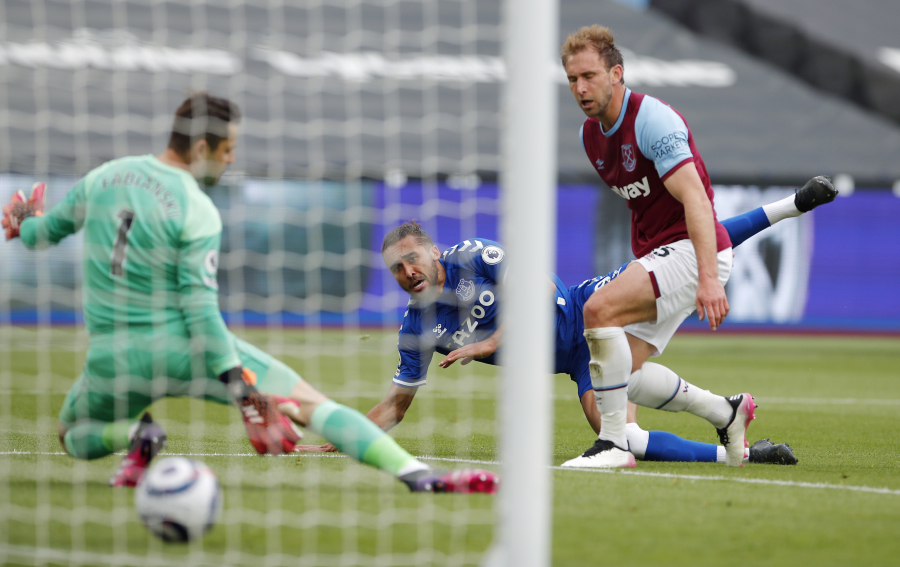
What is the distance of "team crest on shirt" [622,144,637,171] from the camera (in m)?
4.29

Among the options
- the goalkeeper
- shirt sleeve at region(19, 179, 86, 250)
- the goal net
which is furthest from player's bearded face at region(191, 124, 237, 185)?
the goal net

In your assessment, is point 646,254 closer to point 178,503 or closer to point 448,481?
point 448,481

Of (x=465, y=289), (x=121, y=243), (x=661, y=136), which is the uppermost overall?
(x=661, y=136)

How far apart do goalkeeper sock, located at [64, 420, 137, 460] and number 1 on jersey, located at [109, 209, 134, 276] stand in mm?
669

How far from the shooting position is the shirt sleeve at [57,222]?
11.5 ft

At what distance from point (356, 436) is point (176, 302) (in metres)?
0.83

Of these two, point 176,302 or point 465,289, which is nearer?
point 176,302

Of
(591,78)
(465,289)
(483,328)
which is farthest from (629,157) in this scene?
(483,328)

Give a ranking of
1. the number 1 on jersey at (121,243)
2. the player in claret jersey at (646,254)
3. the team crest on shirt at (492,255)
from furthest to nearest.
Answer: the team crest on shirt at (492,255), the player in claret jersey at (646,254), the number 1 on jersey at (121,243)

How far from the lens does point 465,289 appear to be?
15.8 feet

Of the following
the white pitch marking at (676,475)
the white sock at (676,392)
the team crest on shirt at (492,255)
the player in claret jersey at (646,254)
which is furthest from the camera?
the team crest on shirt at (492,255)

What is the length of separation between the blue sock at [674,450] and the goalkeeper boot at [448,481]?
1.40 m

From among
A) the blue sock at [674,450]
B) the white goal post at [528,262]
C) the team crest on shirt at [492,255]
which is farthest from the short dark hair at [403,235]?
the white goal post at [528,262]

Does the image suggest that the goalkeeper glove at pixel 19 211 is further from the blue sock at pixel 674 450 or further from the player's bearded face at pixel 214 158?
the blue sock at pixel 674 450
